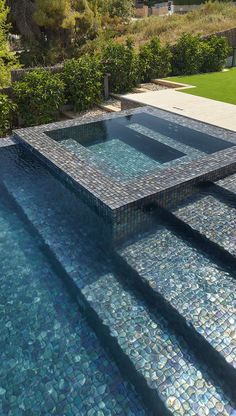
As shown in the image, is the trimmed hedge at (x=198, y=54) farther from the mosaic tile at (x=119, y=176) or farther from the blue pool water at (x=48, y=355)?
the blue pool water at (x=48, y=355)

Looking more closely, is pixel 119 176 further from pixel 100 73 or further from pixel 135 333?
pixel 100 73

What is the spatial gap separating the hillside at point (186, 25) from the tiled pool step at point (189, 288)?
1728 cm

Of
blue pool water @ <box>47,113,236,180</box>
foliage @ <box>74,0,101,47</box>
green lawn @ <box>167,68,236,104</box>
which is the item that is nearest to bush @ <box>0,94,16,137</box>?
blue pool water @ <box>47,113,236,180</box>

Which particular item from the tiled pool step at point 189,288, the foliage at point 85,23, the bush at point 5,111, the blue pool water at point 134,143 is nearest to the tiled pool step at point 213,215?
the tiled pool step at point 189,288

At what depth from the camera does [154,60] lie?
51.0 ft

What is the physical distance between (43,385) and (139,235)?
2.68 meters

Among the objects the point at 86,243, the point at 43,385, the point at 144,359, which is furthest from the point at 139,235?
the point at 43,385

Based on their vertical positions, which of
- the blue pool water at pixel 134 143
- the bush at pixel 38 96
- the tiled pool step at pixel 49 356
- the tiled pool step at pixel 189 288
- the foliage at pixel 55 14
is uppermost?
the foliage at pixel 55 14

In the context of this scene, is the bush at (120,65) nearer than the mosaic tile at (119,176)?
No

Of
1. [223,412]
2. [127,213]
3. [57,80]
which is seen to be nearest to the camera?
[223,412]

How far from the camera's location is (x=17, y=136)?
8.80 metres

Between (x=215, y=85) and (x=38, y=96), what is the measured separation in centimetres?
794

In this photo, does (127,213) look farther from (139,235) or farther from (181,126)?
(181,126)

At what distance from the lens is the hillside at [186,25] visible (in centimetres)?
2066
